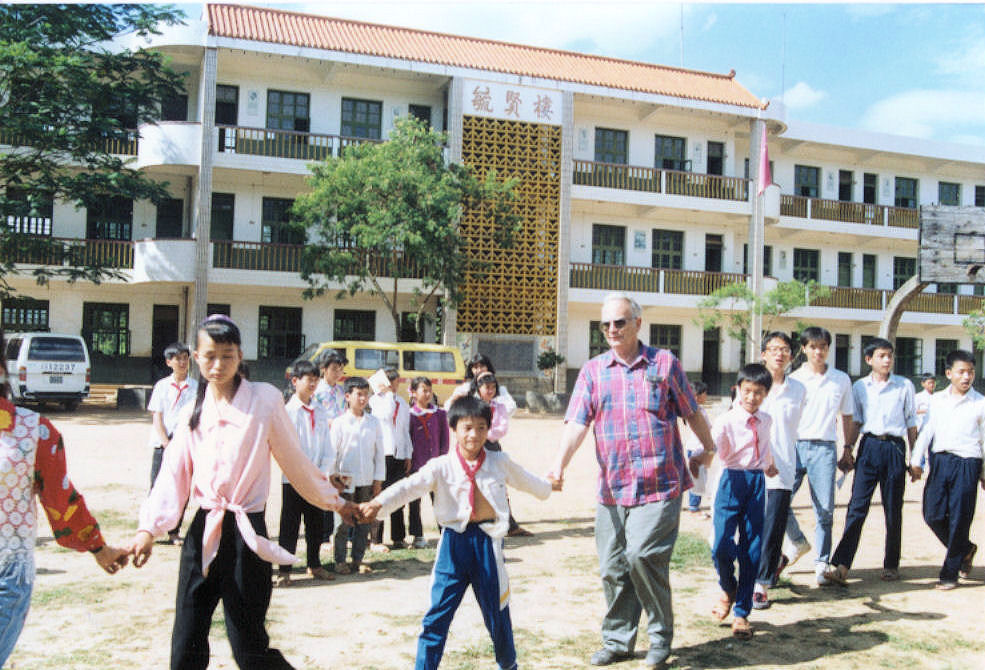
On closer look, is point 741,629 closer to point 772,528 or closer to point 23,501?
point 772,528

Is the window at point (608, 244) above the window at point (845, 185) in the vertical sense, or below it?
below

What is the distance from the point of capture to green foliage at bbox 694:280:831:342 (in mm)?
25812

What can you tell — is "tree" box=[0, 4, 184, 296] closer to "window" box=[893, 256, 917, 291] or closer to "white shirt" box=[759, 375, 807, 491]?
"white shirt" box=[759, 375, 807, 491]

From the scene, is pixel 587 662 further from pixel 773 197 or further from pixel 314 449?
pixel 773 197

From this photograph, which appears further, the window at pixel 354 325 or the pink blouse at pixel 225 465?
the window at pixel 354 325

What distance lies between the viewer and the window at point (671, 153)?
94.9 ft

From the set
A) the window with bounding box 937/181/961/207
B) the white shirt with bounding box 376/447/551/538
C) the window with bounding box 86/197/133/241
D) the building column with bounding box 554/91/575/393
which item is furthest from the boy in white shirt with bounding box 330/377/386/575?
the window with bounding box 937/181/961/207

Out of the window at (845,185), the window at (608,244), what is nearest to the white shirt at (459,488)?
the window at (608,244)

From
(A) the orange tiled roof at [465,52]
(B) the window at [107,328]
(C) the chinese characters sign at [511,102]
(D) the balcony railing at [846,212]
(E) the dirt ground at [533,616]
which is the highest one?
(A) the orange tiled roof at [465,52]

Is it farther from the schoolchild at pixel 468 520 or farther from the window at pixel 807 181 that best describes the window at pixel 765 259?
the schoolchild at pixel 468 520

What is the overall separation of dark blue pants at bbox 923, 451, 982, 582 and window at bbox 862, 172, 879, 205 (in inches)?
1142

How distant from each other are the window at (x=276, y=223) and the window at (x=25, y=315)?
6.43 metres

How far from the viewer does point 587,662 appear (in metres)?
4.59

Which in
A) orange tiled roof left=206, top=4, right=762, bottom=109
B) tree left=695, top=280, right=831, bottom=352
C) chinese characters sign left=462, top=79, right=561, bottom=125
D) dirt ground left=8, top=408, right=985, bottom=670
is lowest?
dirt ground left=8, top=408, right=985, bottom=670
